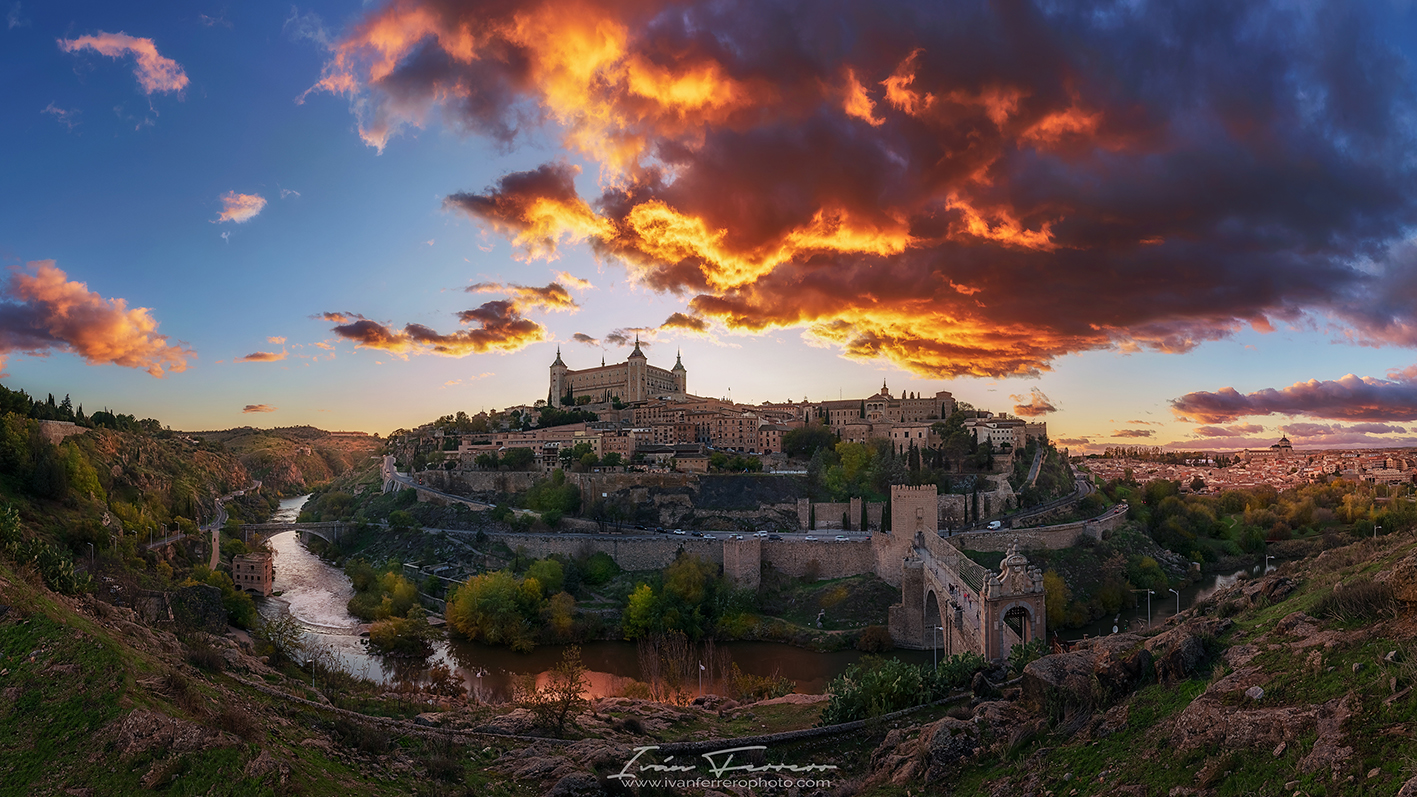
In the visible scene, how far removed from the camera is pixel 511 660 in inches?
1019

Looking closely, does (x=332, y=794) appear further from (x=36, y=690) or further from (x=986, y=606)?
(x=986, y=606)

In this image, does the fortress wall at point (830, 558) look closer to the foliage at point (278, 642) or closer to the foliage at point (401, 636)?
the foliage at point (401, 636)

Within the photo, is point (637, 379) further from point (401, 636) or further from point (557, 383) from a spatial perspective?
point (401, 636)

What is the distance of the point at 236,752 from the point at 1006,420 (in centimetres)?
4981

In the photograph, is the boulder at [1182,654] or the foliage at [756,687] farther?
the foliage at [756,687]

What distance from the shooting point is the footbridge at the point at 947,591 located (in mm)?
17594

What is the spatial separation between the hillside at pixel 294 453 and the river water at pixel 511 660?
61.0m

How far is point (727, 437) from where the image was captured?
186 ft

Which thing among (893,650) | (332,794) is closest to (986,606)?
(893,650)

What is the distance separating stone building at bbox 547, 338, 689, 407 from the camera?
71.8 m

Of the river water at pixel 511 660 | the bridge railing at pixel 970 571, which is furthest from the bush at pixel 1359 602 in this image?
the river water at pixel 511 660

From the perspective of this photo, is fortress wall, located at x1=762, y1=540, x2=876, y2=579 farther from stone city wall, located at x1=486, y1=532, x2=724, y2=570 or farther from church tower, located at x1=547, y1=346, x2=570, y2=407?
church tower, located at x1=547, y1=346, x2=570, y2=407

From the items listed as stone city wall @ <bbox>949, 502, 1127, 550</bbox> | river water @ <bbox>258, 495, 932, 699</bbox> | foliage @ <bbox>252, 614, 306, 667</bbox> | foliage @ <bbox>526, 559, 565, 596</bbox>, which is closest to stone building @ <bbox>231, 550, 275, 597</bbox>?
river water @ <bbox>258, 495, 932, 699</bbox>

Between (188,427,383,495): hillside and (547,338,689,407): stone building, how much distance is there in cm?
3052
